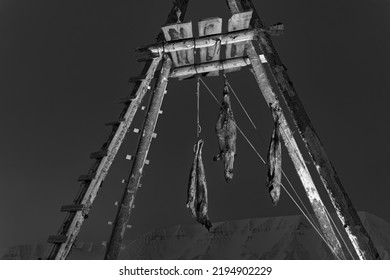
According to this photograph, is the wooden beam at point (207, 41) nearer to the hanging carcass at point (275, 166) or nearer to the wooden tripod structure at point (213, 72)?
the wooden tripod structure at point (213, 72)

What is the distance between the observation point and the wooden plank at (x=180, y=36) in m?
4.56

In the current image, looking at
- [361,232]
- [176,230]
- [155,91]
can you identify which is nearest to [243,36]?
[155,91]

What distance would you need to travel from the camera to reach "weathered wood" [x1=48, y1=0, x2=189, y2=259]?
155 inches

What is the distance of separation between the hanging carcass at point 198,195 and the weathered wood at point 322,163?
1.56 m

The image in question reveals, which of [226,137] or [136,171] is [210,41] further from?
[136,171]

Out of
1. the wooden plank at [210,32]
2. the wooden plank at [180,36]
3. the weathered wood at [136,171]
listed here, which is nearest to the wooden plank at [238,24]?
the wooden plank at [210,32]

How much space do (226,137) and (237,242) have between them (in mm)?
84104

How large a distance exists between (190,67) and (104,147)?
2022 millimetres

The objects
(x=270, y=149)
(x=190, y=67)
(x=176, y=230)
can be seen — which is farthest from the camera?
(x=176, y=230)

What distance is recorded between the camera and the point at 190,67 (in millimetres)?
5254

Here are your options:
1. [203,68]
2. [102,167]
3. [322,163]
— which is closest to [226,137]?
[203,68]
